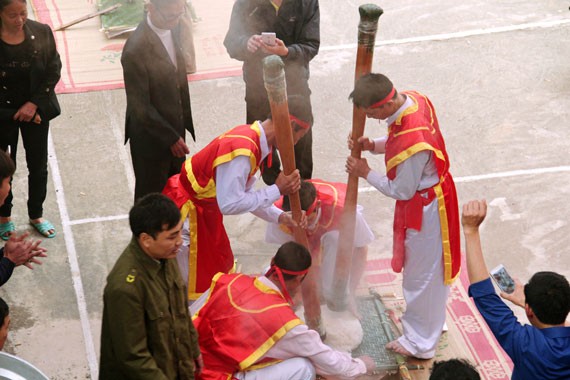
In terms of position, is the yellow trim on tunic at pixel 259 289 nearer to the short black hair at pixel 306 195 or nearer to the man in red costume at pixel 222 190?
the man in red costume at pixel 222 190

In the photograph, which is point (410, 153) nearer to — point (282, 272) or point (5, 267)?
point (282, 272)

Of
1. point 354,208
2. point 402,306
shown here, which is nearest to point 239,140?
point 354,208

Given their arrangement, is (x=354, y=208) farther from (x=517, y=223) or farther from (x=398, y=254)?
(x=517, y=223)

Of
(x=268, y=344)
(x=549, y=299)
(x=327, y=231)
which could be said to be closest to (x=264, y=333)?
(x=268, y=344)

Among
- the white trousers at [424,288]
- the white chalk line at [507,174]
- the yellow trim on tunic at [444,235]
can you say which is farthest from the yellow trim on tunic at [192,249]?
the white chalk line at [507,174]

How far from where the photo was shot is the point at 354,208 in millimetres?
4535

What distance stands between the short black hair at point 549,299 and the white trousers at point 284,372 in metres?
1.15

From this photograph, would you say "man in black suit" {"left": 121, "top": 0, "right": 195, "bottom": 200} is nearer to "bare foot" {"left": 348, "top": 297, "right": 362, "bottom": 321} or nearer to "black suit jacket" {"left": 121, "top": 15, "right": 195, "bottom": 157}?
"black suit jacket" {"left": 121, "top": 15, "right": 195, "bottom": 157}

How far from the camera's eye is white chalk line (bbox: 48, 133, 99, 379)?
15.7 ft

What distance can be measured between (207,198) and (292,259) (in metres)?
0.76

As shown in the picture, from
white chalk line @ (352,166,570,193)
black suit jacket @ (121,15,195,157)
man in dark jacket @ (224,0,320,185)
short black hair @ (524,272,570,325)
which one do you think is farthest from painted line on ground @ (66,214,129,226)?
short black hair @ (524,272,570,325)

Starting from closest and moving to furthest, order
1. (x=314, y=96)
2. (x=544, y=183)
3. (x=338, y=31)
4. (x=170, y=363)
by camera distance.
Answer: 1. (x=170, y=363)
2. (x=544, y=183)
3. (x=314, y=96)
4. (x=338, y=31)

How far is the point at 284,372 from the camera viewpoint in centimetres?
394

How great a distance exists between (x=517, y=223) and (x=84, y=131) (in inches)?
138
